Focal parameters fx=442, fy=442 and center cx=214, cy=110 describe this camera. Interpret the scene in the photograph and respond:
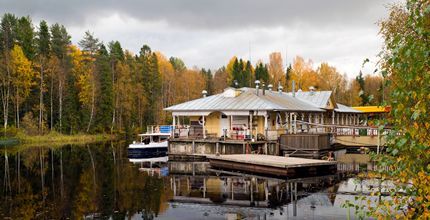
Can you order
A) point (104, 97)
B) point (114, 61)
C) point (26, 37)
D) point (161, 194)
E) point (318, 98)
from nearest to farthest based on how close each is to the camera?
point (161, 194) → point (318, 98) → point (26, 37) → point (104, 97) → point (114, 61)

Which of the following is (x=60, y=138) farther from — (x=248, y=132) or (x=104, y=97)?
(x=248, y=132)

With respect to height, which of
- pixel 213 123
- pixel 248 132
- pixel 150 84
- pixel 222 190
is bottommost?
pixel 222 190

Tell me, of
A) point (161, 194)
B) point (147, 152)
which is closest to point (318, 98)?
point (147, 152)

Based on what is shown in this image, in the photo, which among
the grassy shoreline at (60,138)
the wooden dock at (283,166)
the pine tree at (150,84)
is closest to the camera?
the wooden dock at (283,166)

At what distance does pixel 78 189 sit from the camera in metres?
20.1

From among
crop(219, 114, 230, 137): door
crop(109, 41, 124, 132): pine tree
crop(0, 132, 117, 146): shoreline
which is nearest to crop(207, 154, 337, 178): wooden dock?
crop(219, 114, 230, 137): door

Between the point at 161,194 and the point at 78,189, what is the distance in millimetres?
4141

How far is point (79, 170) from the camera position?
26.7m

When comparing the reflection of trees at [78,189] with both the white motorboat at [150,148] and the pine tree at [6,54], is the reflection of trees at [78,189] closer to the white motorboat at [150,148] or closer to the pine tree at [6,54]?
the white motorboat at [150,148]

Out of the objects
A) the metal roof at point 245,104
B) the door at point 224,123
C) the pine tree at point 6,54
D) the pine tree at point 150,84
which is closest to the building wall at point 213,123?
the door at point 224,123

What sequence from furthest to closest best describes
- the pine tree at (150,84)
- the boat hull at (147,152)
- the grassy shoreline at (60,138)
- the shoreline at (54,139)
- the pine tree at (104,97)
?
the pine tree at (150,84) → the pine tree at (104,97) → the grassy shoreline at (60,138) → the shoreline at (54,139) → the boat hull at (147,152)

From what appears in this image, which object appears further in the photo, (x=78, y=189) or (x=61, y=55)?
(x=61, y=55)

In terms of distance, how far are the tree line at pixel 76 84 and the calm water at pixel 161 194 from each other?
80.6ft

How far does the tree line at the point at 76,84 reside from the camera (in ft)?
166
